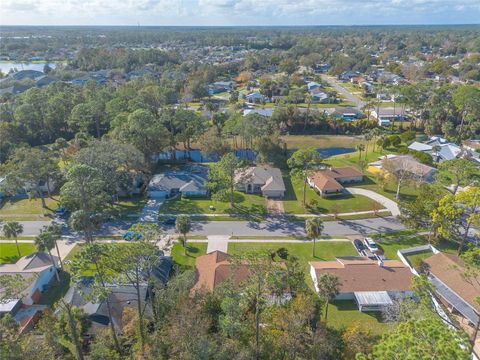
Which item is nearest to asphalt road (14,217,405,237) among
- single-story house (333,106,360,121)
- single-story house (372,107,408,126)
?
single-story house (372,107,408,126)

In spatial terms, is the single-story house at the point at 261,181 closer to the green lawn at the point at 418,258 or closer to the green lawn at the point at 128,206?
the green lawn at the point at 128,206

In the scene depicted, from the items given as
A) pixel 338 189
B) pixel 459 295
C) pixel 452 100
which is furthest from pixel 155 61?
pixel 459 295

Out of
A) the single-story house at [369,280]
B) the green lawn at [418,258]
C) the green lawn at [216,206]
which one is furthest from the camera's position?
the green lawn at [216,206]

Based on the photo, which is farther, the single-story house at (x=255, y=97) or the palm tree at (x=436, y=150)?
the single-story house at (x=255, y=97)

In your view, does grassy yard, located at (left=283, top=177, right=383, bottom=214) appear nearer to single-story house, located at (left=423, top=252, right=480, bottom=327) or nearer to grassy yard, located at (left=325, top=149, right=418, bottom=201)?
grassy yard, located at (left=325, top=149, right=418, bottom=201)

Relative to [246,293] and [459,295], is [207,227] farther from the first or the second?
[459,295]

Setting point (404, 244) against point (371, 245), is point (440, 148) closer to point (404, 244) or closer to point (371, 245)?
point (404, 244)

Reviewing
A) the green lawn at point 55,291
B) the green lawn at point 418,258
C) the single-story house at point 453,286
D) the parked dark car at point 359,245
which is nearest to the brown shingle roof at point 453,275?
the single-story house at point 453,286
